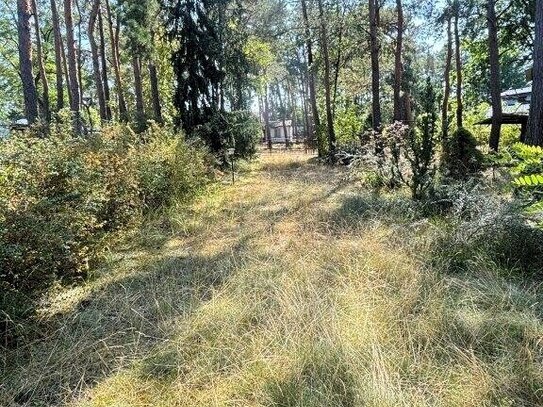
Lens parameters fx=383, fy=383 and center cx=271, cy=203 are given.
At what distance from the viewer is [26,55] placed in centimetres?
755

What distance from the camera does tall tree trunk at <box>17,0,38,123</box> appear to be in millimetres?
7391

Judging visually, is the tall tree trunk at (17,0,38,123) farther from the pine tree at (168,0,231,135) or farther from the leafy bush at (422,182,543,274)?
the leafy bush at (422,182,543,274)

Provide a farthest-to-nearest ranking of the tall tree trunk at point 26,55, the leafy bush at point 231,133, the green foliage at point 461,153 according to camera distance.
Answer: the leafy bush at point 231,133 < the green foliage at point 461,153 < the tall tree trunk at point 26,55

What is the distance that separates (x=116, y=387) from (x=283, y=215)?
4187 millimetres

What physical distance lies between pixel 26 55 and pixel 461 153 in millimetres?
9528

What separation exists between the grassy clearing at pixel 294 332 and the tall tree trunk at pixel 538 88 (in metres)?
2.13

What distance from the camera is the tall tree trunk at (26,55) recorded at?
24.2 ft

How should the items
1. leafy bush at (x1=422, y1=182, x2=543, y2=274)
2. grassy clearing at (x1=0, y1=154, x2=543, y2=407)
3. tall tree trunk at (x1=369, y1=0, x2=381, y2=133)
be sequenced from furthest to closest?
tall tree trunk at (x1=369, y1=0, x2=381, y2=133)
leafy bush at (x1=422, y1=182, x2=543, y2=274)
grassy clearing at (x1=0, y1=154, x2=543, y2=407)

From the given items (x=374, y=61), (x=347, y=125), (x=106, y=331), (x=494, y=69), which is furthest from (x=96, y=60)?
(x=106, y=331)

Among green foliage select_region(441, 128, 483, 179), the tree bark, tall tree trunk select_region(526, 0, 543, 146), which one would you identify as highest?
the tree bark

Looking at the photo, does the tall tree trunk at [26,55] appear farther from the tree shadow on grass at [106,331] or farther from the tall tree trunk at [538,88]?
the tall tree trunk at [538,88]

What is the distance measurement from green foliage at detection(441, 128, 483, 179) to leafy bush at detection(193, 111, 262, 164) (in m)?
6.30

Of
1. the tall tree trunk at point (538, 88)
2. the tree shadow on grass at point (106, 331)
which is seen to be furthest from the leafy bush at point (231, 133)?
the tall tree trunk at point (538, 88)

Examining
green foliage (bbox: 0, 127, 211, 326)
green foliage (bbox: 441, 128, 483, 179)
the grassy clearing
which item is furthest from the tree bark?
the grassy clearing
